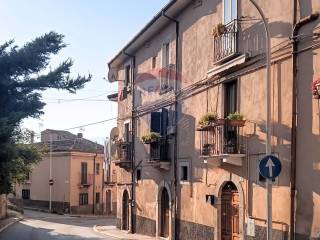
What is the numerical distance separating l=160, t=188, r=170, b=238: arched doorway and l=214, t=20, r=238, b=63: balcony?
27.4 ft

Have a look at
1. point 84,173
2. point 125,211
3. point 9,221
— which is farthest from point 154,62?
point 84,173

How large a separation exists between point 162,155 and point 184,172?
75.6 inches

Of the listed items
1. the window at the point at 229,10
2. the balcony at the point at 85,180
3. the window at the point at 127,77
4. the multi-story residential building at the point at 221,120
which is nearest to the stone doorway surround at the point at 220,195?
the multi-story residential building at the point at 221,120

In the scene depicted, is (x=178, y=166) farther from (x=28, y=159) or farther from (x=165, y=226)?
(x=28, y=159)

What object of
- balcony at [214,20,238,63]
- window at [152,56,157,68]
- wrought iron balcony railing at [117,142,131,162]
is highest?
window at [152,56,157,68]

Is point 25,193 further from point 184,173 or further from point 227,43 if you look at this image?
point 227,43

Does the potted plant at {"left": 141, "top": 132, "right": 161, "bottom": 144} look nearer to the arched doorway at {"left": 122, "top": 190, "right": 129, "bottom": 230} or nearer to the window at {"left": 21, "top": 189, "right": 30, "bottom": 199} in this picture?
the arched doorway at {"left": 122, "top": 190, "right": 129, "bottom": 230}

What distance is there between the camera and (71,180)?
56.6 metres

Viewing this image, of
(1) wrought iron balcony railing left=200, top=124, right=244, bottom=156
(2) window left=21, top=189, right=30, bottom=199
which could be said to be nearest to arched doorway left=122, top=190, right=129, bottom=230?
(1) wrought iron balcony railing left=200, top=124, right=244, bottom=156

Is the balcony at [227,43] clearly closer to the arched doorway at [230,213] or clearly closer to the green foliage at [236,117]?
the green foliage at [236,117]

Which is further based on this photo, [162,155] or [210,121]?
[162,155]

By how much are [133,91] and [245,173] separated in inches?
537

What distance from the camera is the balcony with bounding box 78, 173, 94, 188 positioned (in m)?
57.6

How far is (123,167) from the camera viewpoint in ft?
99.2
